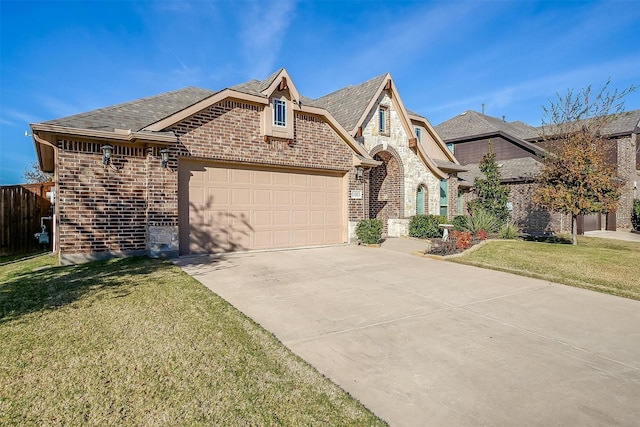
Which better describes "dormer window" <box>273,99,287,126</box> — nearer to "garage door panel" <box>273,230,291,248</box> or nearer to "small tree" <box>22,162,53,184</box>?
"garage door panel" <box>273,230,291,248</box>

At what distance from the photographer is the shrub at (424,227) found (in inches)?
605

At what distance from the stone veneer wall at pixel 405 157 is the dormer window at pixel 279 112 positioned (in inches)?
182

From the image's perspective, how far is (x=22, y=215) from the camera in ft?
38.0

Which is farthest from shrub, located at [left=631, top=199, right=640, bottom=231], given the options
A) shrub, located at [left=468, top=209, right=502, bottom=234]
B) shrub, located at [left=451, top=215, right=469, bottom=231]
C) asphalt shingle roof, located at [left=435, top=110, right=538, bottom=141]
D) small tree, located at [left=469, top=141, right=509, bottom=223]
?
shrub, located at [left=468, top=209, right=502, bottom=234]

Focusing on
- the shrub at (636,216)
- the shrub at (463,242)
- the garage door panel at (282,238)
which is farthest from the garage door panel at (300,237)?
the shrub at (636,216)

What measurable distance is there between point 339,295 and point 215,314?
6.98ft

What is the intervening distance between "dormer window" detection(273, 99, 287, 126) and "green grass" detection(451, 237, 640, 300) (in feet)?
21.4

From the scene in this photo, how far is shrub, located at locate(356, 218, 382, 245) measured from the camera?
12164mm

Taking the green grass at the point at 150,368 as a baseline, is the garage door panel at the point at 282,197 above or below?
above

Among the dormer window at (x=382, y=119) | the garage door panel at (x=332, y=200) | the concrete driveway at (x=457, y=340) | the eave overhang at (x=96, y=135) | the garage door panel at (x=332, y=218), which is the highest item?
the dormer window at (x=382, y=119)

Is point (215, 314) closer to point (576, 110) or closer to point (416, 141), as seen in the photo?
point (416, 141)

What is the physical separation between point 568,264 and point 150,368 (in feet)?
30.4

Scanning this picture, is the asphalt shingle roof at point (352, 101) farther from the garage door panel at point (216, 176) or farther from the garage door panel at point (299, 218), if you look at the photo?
the garage door panel at point (216, 176)

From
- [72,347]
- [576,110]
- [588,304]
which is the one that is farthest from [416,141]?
[72,347]
